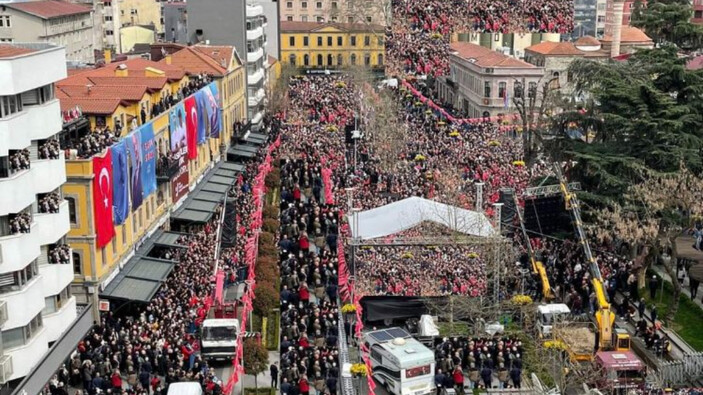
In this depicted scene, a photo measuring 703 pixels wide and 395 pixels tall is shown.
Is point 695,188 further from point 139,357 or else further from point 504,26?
point 504,26

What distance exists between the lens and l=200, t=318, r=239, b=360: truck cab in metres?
30.6

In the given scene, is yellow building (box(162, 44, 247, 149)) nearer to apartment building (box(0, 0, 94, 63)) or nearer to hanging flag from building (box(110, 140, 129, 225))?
hanging flag from building (box(110, 140, 129, 225))

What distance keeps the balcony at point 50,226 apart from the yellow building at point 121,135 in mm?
4111

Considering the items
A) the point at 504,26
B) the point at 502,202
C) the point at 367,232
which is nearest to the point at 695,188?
the point at 502,202

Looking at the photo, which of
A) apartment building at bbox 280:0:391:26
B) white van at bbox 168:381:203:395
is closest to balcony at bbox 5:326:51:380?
white van at bbox 168:381:203:395

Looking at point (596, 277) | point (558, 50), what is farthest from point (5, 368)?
point (558, 50)

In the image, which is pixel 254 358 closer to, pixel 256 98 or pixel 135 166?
pixel 135 166

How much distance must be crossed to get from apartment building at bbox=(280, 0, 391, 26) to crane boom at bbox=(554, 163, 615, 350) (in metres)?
74.0

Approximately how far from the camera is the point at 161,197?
42156mm

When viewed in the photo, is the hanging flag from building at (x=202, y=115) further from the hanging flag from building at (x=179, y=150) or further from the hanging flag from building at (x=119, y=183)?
the hanging flag from building at (x=119, y=183)

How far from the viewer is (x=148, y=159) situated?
39.4 m

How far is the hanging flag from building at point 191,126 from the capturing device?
47562 millimetres

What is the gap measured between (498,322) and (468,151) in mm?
21001

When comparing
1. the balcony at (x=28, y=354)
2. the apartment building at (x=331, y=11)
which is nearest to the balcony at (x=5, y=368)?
the balcony at (x=28, y=354)
